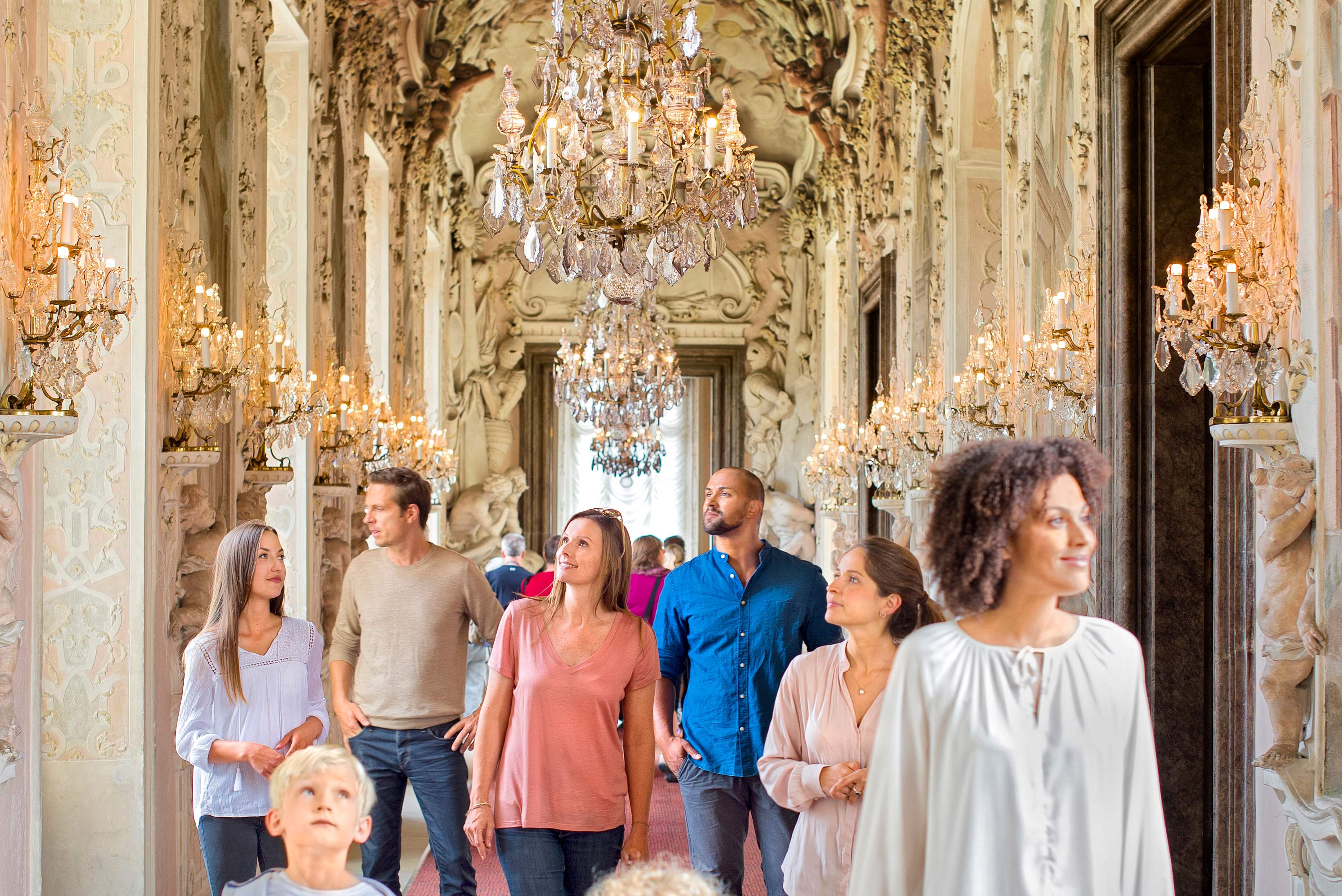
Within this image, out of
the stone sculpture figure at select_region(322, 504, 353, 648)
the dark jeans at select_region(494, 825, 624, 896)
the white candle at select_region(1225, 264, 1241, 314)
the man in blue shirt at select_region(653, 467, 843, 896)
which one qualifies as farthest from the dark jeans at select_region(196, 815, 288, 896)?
the stone sculpture figure at select_region(322, 504, 353, 648)

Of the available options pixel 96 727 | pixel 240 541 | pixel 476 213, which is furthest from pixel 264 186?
pixel 476 213

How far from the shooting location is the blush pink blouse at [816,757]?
3223mm

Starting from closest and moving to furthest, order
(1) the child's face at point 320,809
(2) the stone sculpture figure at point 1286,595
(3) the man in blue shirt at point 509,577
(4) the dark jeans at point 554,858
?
1. (1) the child's face at point 320,809
2. (2) the stone sculpture figure at point 1286,595
3. (4) the dark jeans at point 554,858
4. (3) the man in blue shirt at point 509,577

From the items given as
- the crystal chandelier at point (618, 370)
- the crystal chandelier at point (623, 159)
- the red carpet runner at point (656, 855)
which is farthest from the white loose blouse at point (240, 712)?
the crystal chandelier at point (618, 370)

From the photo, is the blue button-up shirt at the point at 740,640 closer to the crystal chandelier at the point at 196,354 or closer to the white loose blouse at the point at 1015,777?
the white loose blouse at the point at 1015,777

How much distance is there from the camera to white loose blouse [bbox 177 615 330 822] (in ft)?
12.8

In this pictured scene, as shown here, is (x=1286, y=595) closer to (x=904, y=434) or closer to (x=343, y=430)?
(x=904, y=434)

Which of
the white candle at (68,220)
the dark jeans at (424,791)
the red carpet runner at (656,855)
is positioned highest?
the white candle at (68,220)

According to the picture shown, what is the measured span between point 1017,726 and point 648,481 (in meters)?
19.5

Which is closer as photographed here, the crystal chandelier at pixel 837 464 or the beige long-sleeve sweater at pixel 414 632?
the beige long-sleeve sweater at pixel 414 632

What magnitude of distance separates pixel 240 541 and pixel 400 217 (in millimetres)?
10273

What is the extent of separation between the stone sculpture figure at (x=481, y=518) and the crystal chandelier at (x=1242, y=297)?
612 inches

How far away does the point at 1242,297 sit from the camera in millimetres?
3756

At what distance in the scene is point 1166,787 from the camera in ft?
18.0
